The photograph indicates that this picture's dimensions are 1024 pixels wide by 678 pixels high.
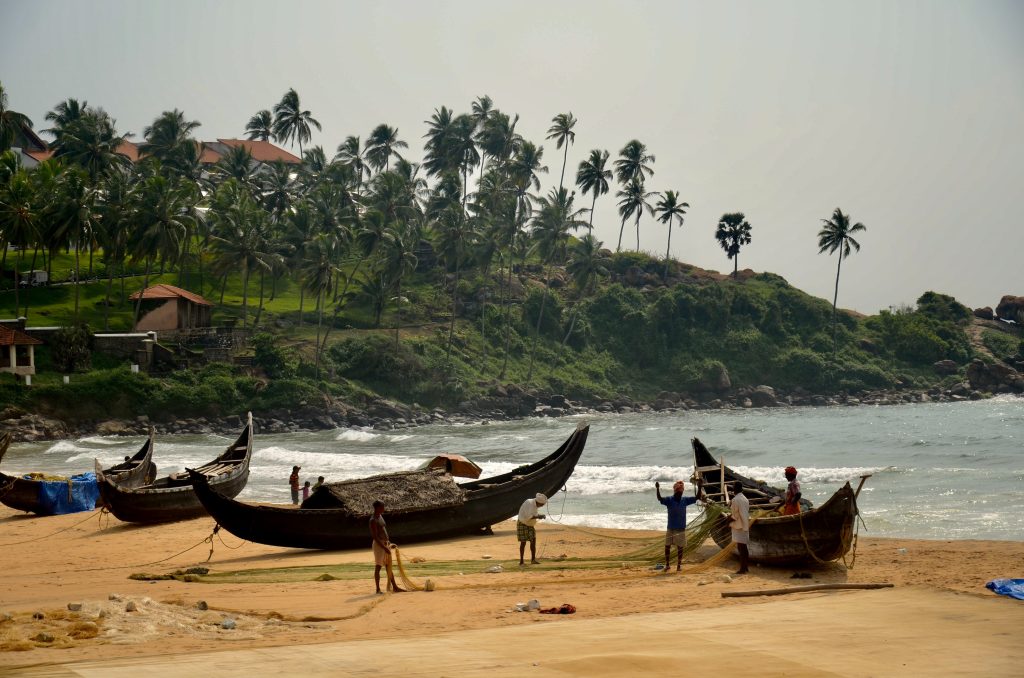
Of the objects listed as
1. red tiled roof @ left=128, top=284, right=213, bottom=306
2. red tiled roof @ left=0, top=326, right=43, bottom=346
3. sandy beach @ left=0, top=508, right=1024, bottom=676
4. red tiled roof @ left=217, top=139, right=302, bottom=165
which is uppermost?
red tiled roof @ left=217, top=139, right=302, bottom=165

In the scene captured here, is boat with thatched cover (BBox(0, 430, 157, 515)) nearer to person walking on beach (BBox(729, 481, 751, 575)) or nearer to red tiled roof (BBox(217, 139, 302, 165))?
person walking on beach (BBox(729, 481, 751, 575))

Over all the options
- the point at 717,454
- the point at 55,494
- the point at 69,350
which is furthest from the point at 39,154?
the point at 55,494

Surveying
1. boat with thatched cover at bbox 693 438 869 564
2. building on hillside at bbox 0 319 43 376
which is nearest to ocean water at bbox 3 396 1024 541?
boat with thatched cover at bbox 693 438 869 564

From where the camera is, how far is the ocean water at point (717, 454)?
2430 cm

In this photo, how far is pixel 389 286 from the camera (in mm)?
74375

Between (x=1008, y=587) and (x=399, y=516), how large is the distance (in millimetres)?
10597

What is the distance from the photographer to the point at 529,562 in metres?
17.2

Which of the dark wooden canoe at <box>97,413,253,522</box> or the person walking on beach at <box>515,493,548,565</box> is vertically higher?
the person walking on beach at <box>515,493,548,565</box>

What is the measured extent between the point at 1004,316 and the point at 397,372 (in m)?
68.4

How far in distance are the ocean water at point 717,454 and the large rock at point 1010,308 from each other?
35.1m

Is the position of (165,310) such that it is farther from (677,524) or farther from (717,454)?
(677,524)

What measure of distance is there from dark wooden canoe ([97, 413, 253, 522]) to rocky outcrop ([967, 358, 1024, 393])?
77.5 meters

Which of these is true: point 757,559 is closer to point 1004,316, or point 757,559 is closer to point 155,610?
point 155,610

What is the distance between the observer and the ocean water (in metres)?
24.3
